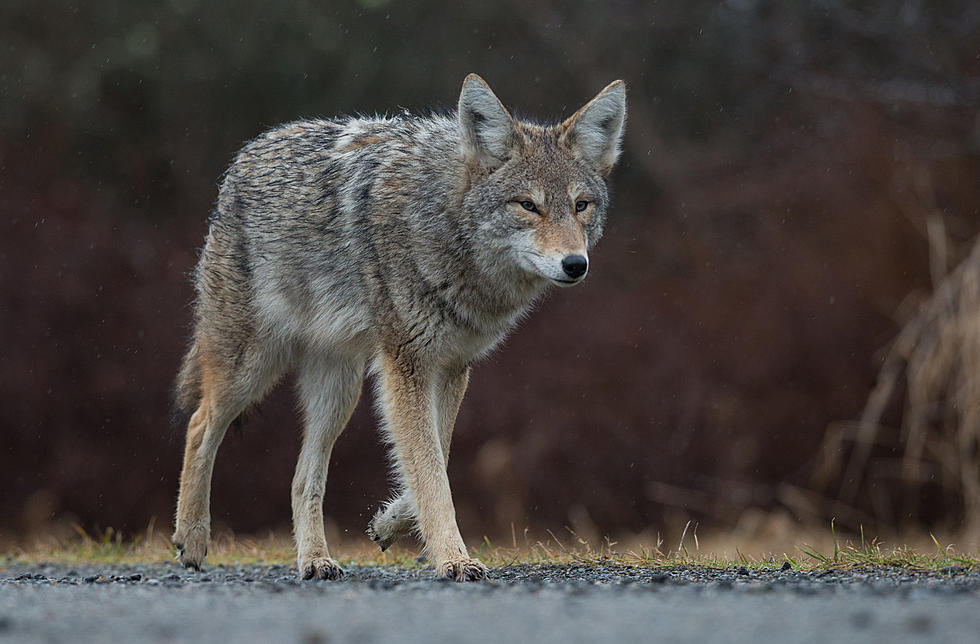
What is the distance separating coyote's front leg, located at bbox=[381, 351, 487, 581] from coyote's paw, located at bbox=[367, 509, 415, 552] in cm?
48

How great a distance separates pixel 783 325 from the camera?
1248 cm

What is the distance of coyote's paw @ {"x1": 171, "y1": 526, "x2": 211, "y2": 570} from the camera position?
19.8ft

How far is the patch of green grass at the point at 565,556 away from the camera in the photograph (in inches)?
189

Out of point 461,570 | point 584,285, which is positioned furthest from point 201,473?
point 584,285

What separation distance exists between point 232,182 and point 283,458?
239 inches

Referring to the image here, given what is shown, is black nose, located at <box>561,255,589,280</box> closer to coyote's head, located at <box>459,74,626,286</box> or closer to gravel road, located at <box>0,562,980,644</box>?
coyote's head, located at <box>459,74,626,286</box>

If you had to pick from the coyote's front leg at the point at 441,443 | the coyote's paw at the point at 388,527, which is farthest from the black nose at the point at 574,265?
the coyote's paw at the point at 388,527

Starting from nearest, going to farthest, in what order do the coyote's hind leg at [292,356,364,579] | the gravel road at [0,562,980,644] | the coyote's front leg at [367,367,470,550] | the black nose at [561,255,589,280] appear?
the gravel road at [0,562,980,644] → the black nose at [561,255,589,280] → the coyote's front leg at [367,367,470,550] → the coyote's hind leg at [292,356,364,579]

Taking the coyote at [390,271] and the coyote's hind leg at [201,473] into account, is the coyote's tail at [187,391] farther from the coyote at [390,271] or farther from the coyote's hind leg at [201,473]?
the coyote's hind leg at [201,473]

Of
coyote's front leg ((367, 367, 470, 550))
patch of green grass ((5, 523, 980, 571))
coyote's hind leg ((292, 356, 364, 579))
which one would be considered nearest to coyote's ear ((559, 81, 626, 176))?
coyote's front leg ((367, 367, 470, 550))

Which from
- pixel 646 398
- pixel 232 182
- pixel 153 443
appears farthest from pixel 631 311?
pixel 232 182

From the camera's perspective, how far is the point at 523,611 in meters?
3.24

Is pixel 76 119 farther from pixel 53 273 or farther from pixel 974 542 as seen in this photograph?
pixel 974 542

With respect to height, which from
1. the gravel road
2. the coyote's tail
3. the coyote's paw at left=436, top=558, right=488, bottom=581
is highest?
the coyote's tail
